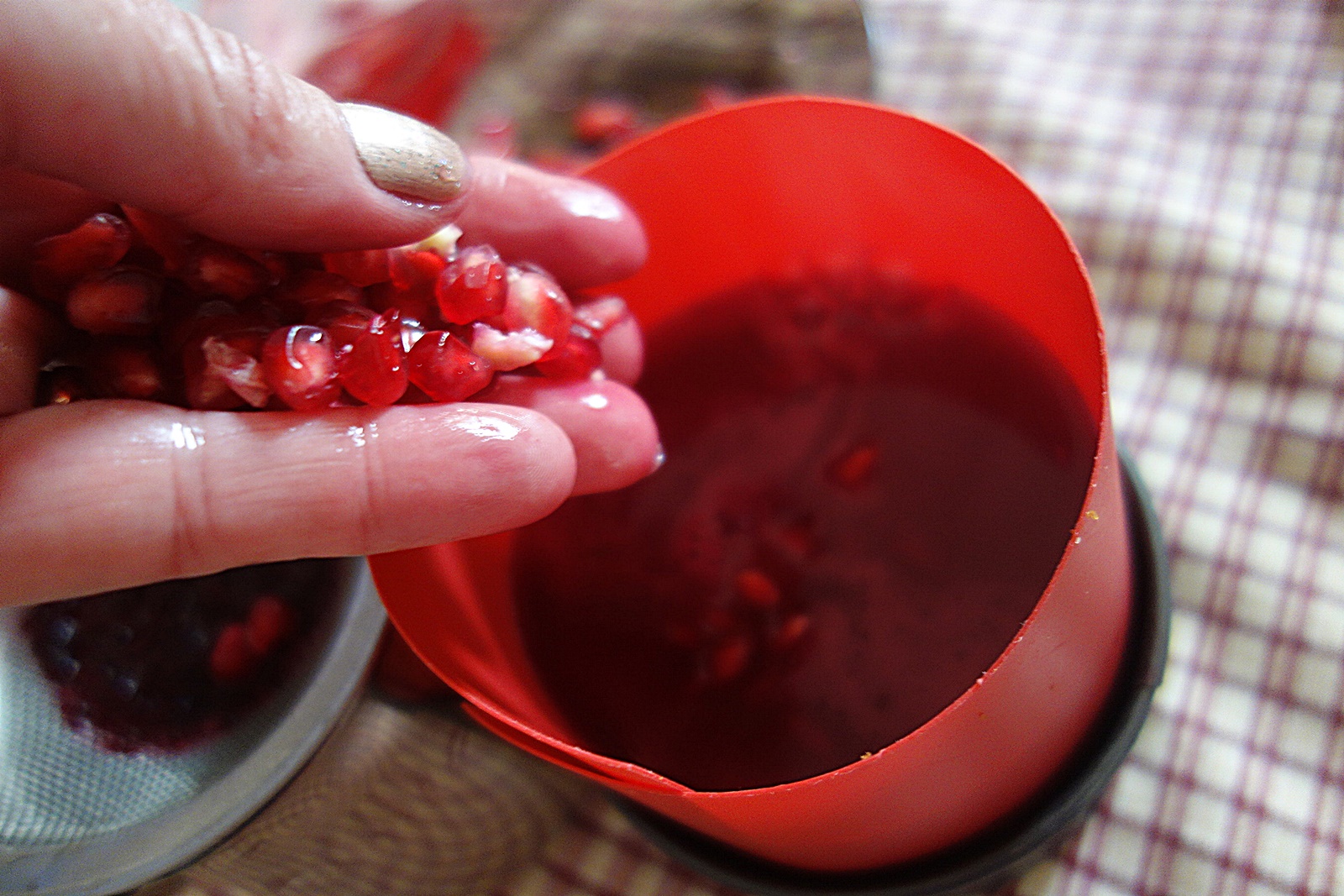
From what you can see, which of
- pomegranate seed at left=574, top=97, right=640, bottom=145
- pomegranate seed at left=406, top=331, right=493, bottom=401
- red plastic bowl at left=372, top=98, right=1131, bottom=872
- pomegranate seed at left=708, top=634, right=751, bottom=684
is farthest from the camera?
pomegranate seed at left=574, top=97, right=640, bottom=145

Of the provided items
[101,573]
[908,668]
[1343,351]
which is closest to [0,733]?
[101,573]

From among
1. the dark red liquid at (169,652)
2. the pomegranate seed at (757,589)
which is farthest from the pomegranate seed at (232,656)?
the pomegranate seed at (757,589)

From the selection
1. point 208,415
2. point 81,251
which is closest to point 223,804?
point 208,415

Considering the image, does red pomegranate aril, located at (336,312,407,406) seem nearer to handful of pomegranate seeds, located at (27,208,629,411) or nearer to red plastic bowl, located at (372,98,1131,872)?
handful of pomegranate seeds, located at (27,208,629,411)

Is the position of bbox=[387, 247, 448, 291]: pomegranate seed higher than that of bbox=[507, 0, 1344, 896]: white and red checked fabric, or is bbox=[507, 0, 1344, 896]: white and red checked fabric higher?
bbox=[387, 247, 448, 291]: pomegranate seed

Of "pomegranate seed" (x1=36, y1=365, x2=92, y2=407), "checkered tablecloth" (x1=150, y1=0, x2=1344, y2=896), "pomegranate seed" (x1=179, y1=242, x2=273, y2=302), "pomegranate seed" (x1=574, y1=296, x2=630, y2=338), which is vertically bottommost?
"checkered tablecloth" (x1=150, y1=0, x2=1344, y2=896)

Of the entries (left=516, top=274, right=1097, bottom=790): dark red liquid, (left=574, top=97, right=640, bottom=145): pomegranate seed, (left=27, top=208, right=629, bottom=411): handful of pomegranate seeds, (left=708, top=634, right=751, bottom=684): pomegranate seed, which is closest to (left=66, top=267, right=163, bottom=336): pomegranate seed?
(left=27, top=208, right=629, bottom=411): handful of pomegranate seeds
